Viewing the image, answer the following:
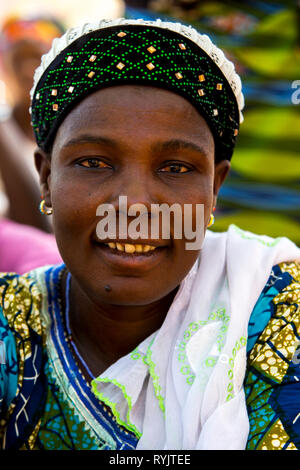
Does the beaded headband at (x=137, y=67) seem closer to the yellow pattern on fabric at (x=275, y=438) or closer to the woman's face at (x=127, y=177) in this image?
the woman's face at (x=127, y=177)

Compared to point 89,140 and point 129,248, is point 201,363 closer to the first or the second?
point 129,248

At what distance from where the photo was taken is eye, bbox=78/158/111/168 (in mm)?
1615

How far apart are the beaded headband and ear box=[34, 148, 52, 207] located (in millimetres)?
92

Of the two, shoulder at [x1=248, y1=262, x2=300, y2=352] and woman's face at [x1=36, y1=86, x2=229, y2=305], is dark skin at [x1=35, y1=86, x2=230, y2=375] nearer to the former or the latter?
woman's face at [x1=36, y1=86, x2=229, y2=305]

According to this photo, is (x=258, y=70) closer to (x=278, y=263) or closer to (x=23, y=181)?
(x=278, y=263)

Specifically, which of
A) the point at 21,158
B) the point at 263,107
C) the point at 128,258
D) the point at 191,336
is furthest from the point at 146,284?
the point at 21,158

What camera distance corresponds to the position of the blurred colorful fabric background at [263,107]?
304cm

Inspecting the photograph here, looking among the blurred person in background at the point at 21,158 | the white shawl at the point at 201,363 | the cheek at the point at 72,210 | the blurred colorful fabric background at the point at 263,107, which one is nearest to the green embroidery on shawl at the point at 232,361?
the white shawl at the point at 201,363

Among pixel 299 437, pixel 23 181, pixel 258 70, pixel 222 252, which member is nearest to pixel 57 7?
pixel 23 181

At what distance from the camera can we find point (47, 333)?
6.01 feet

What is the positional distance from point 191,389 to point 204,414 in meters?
0.07

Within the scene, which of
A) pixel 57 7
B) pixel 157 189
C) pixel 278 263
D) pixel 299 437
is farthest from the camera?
pixel 57 7

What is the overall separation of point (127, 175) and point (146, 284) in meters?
0.27

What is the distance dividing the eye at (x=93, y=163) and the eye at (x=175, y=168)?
0.14 meters
